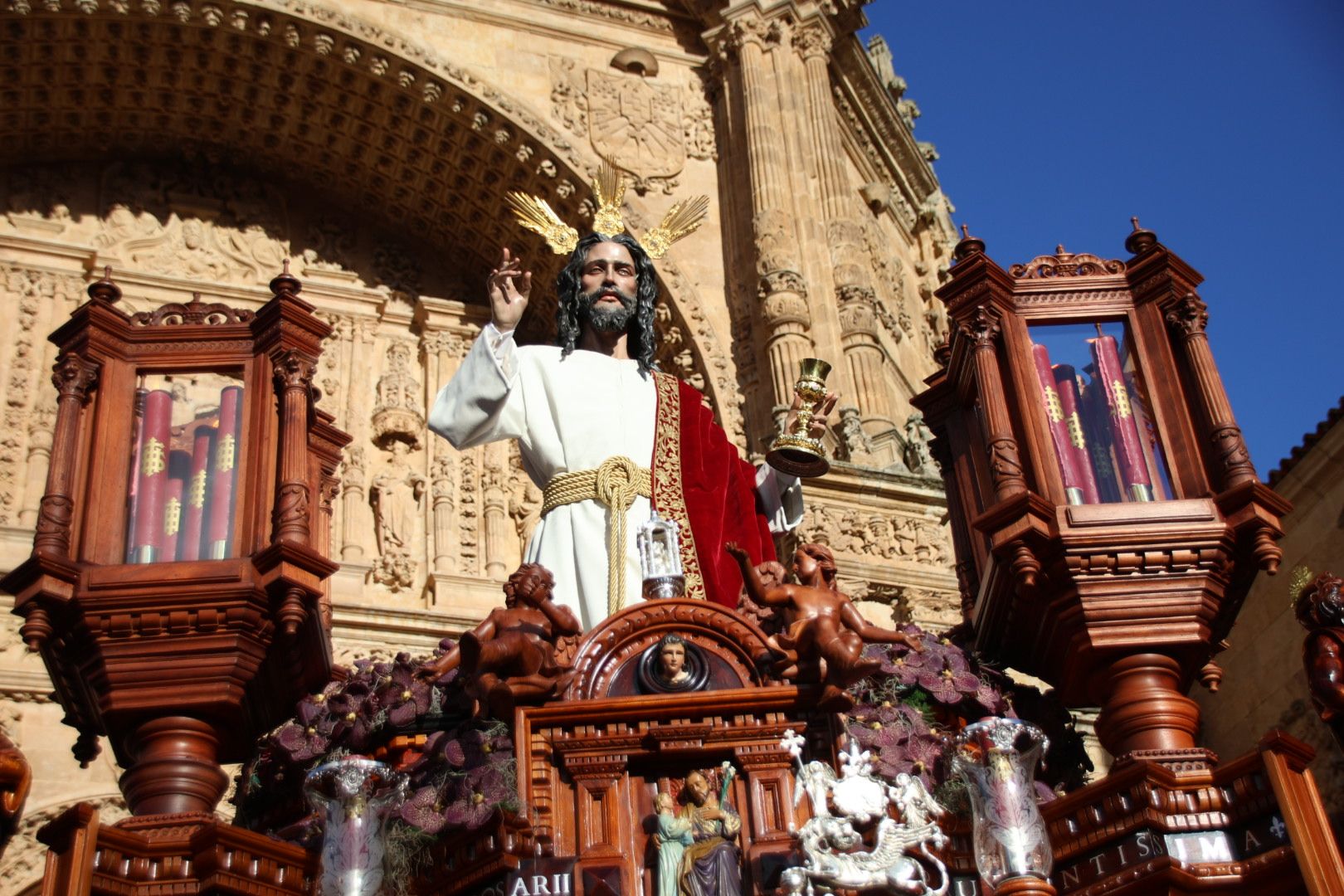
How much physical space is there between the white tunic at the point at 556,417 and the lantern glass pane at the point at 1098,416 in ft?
4.43

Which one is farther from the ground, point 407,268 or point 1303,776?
point 407,268

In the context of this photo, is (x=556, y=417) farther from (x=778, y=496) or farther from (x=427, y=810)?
(x=427, y=810)

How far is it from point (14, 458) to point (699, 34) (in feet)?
22.4

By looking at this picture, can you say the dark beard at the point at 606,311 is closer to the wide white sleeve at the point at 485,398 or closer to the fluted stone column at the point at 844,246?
the wide white sleeve at the point at 485,398

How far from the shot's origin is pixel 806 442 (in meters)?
5.95

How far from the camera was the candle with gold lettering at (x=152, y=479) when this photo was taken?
548cm

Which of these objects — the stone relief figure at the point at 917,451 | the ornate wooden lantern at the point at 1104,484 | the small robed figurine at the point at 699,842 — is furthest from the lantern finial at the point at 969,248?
the stone relief figure at the point at 917,451

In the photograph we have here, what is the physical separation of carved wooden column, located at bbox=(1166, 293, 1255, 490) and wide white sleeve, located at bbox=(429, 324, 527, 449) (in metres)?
2.25

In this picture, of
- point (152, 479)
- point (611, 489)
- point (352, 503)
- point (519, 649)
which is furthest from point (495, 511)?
point (519, 649)

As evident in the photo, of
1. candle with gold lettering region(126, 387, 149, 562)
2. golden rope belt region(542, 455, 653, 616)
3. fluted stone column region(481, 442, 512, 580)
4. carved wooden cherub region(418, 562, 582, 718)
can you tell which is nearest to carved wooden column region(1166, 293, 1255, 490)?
golden rope belt region(542, 455, 653, 616)

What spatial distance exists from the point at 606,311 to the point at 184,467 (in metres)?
1.51

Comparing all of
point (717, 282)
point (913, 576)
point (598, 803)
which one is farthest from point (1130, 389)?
point (717, 282)

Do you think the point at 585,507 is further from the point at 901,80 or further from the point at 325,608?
the point at 901,80

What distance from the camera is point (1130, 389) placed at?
5922mm
